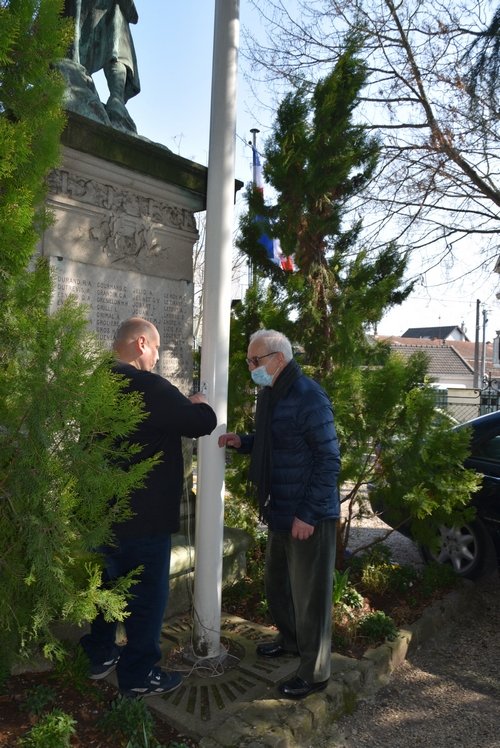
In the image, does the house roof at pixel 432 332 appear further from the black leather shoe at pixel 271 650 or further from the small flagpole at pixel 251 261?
the black leather shoe at pixel 271 650

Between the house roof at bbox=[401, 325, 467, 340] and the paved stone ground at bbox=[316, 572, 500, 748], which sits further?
the house roof at bbox=[401, 325, 467, 340]

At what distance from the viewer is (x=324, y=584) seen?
3018 millimetres

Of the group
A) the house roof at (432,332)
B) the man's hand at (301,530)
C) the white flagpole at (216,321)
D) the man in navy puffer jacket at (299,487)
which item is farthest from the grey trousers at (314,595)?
the house roof at (432,332)

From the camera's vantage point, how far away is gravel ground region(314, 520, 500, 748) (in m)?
2.95

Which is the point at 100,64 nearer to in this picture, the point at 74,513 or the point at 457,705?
the point at 74,513

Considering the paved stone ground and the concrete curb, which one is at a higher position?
the concrete curb

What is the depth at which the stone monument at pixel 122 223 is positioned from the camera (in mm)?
3781

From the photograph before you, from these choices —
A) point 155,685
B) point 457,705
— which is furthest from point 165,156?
→ point 457,705

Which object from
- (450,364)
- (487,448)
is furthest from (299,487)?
(450,364)

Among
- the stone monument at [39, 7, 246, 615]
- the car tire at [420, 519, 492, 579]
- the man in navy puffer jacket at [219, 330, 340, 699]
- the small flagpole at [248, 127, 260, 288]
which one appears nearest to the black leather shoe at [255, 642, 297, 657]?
the man in navy puffer jacket at [219, 330, 340, 699]

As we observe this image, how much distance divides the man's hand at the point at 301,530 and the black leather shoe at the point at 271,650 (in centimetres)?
90

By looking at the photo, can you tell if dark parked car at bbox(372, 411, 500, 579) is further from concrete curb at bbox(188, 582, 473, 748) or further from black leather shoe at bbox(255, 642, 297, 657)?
black leather shoe at bbox(255, 642, 297, 657)

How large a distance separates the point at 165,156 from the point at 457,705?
395 cm

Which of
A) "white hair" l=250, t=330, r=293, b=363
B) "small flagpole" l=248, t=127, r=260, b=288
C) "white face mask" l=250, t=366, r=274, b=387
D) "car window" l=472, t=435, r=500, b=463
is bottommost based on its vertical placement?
"car window" l=472, t=435, r=500, b=463
